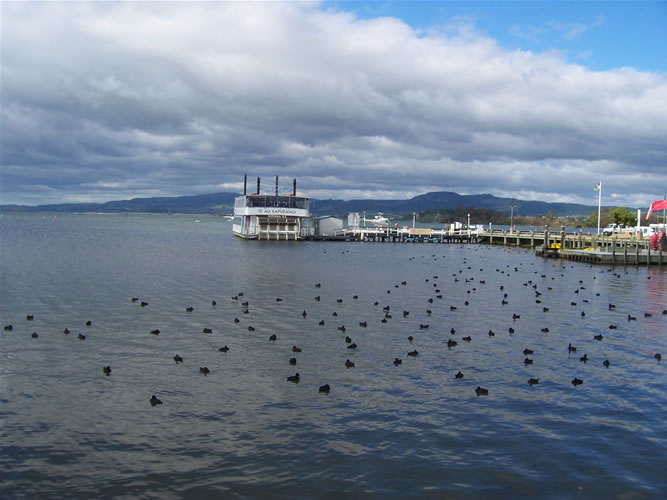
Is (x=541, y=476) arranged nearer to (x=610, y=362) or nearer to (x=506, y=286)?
(x=610, y=362)

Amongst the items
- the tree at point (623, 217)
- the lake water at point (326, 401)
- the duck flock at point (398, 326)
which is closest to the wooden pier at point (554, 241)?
the duck flock at point (398, 326)

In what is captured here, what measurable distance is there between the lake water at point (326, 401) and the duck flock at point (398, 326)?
0.58 ft

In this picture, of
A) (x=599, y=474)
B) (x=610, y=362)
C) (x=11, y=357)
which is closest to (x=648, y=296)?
(x=610, y=362)

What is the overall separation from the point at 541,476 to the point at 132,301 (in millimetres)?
26937

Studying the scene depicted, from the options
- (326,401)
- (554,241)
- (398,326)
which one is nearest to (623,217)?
(554,241)

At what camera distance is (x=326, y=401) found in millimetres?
16984

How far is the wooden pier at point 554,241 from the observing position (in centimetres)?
6431

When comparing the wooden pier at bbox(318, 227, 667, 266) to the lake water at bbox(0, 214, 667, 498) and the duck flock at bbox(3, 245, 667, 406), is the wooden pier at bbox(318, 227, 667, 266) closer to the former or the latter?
the duck flock at bbox(3, 245, 667, 406)

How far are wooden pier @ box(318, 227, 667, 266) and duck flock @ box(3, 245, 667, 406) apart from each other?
80.6 ft

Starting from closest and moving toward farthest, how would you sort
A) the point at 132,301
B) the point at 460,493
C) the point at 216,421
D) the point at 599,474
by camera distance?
the point at 460,493 < the point at 599,474 < the point at 216,421 < the point at 132,301

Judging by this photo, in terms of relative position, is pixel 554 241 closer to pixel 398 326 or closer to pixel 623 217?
pixel 623 217

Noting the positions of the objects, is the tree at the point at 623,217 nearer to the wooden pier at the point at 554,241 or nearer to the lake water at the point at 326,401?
the wooden pier at the point at 554,241

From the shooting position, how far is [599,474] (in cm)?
1270

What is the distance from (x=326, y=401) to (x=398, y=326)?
11429 mm
